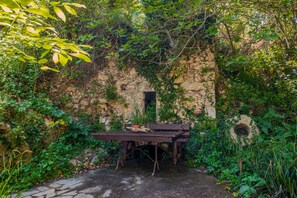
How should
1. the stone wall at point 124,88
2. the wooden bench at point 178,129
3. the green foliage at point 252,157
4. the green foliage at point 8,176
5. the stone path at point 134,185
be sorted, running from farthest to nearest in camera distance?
the stone wall at point 124,88 < the wooden bench at point 178,129 < the stone path at point 134,185 < the green foliage at point 252,157 < the green foliage at point 8,176

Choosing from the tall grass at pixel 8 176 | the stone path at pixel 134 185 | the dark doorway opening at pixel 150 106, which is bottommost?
the stone path at pixel 134 185

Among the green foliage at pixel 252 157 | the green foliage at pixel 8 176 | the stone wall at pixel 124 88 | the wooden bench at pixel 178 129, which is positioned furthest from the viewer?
the stone wall at pixel 124 88

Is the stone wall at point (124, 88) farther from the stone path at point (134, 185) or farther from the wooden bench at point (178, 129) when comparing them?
the stone path at point (134, 185)

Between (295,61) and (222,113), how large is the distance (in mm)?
2163

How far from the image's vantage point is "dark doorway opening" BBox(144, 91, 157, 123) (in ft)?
15.8

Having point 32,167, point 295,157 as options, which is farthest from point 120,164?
point 295,157

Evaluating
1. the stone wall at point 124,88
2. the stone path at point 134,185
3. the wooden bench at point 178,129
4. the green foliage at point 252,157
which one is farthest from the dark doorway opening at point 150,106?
the stone path at point 134,185

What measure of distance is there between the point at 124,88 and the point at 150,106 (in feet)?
2.82

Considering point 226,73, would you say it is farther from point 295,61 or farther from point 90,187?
point 90,187

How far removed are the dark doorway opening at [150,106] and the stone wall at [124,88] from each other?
17 centimetres

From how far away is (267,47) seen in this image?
5.17 meters

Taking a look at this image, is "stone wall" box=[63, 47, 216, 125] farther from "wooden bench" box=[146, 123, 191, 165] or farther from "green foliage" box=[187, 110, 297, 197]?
"green foliage" box=[187, 110, 297, 197]

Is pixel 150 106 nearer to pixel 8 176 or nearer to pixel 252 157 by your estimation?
pixel 252 157

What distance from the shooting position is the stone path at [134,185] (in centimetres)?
256
